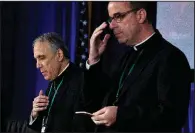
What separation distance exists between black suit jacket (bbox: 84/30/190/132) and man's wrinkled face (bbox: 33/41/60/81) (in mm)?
466

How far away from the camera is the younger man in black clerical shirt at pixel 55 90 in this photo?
206cm

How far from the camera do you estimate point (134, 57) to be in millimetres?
1825

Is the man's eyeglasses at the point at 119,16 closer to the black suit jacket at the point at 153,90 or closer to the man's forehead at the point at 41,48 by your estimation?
the black suit jacket at the point at 153,90

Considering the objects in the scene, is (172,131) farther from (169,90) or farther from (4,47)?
(4,47)

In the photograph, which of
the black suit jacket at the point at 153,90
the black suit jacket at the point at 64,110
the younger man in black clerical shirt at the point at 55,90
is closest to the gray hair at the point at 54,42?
the younger man in black clerical shirt at the point at 55,90

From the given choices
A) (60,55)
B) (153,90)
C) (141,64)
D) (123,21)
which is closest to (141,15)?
(123,21)

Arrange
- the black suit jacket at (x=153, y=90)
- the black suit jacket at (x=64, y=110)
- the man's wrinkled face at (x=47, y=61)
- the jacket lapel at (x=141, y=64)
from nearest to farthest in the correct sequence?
the black suit jacket at (x=153, y=90) < the jacket lapel at (x=141, y=64) < the black suit jacket at (x=64, y=110) < the man's wrinkled face at (x=47, y=61)

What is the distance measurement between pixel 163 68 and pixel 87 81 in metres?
0.36

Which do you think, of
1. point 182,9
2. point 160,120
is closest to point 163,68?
point 160,120

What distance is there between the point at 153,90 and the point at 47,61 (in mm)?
776

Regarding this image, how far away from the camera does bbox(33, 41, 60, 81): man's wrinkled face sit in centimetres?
217

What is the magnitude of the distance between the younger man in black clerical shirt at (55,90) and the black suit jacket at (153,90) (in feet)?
1.09

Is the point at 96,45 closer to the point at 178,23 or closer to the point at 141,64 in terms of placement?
the point at 141,64

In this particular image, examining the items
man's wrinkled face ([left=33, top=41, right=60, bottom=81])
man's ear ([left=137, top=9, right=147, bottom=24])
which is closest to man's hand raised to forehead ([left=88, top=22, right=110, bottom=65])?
man's ear ([left=137, top=9, right=147, bottom=24])
